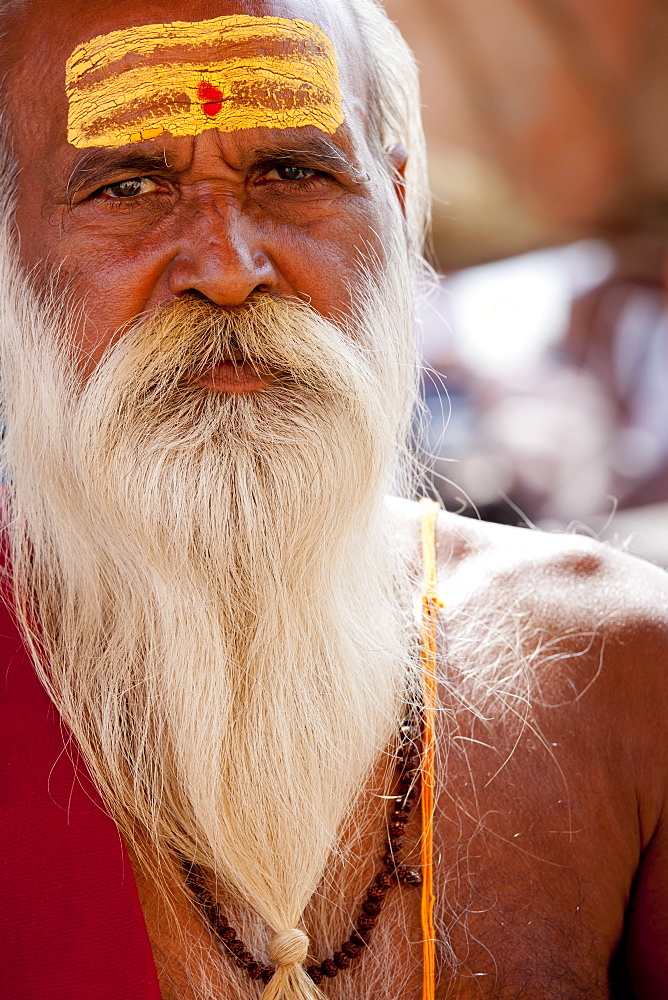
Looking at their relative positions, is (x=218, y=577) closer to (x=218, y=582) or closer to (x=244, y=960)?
(x=218, y=582)

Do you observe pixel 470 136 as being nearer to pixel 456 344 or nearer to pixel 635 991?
pixel 456 344

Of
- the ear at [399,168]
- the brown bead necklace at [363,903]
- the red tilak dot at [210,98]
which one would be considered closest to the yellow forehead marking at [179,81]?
the red tilak dot at [210,98]

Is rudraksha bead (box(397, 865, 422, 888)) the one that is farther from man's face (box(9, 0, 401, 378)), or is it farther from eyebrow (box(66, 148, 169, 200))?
eyebrow (box(66, 148, 169, 200))

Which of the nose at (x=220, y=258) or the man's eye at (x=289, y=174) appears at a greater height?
the man's eye at (x=289, y=174)

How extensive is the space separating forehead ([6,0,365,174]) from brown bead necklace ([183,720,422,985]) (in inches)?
37.8

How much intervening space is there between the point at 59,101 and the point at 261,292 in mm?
397

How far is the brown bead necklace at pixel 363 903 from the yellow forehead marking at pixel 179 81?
3.13 ft

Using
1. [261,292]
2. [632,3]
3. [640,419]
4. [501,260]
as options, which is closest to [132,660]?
[261,292]

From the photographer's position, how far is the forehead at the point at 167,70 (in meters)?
1.24

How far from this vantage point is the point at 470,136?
414 centimetres

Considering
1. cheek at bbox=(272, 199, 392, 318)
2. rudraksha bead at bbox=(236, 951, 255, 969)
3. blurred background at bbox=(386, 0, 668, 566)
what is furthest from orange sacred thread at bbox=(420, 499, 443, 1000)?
blurred background at bbox=(386, 0, 668, 566)

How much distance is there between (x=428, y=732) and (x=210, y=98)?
94cm

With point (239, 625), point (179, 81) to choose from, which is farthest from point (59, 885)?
point (179, 81)

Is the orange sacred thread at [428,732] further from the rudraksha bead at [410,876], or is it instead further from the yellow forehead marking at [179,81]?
the yellow forehead marking at [179,81]
